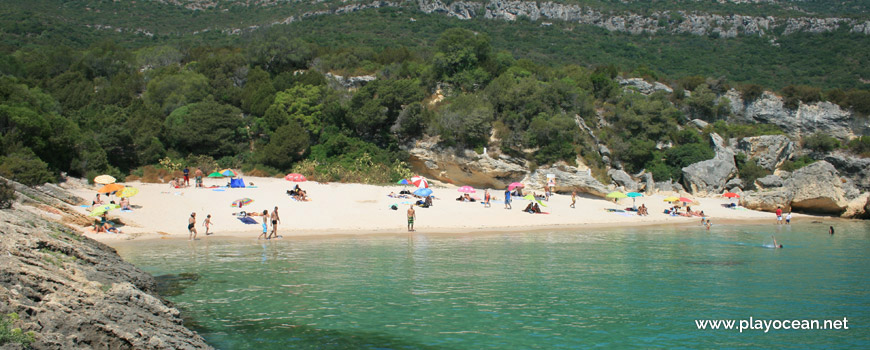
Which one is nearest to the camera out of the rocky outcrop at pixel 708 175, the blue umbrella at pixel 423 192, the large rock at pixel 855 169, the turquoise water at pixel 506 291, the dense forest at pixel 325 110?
the turquoise water at pixel 506 291

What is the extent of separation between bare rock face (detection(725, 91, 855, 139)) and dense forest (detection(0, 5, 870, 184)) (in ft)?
3.03

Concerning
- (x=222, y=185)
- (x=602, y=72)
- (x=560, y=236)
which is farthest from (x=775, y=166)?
(x=222, y=185)

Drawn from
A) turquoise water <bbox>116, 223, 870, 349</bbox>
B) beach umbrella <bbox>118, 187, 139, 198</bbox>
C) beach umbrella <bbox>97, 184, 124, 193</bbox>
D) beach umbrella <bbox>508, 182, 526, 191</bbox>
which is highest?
beach umbrella <bbox>508, 182, 526, 191</bbox>

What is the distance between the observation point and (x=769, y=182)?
37.8 m

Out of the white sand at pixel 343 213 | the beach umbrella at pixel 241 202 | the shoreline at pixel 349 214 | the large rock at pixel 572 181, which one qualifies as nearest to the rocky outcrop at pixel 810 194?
the shoreline at pixel 349 214

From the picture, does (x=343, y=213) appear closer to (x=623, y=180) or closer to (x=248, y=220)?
(x=248, y=220)

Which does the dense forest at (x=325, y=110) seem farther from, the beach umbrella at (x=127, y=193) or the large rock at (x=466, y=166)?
the beach umbrella at (x=127, y=193)

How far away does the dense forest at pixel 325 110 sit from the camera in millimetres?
34094

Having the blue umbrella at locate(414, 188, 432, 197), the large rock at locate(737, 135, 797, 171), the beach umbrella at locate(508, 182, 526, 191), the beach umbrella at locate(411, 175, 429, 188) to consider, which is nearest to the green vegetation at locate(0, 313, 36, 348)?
the blue umbrella at locate(414, 188, 432, 197)

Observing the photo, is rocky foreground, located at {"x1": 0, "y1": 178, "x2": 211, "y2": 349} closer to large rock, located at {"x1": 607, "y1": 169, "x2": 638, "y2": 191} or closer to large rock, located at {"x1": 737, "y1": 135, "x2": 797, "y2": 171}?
large rock, located at {"x1": 607, "y1": 169, "x2": 638, "y2": 191}

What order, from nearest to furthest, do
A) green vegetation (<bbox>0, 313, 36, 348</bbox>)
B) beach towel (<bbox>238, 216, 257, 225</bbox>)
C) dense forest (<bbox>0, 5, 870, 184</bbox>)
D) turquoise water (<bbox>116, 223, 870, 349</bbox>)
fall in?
green vegetation (<bbox>0, 313, 36, 348</bbox>)
turquoise water (<bbox>116, 223, 870, 349</bbox>)
beach towel (<bbox>238, 216, 257, 225</bbox>)
dense forest (<bbox>0, 5, 870, 184</bbox>)

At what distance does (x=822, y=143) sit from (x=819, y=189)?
14.4 m

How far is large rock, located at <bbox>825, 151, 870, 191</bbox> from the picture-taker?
39.4 m

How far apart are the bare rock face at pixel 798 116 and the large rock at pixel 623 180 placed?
64.2 ft
